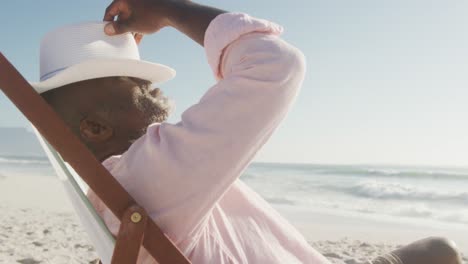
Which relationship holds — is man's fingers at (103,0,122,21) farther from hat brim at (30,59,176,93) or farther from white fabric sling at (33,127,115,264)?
white fabric sling at (33,127,115,264)

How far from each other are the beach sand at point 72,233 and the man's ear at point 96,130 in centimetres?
394

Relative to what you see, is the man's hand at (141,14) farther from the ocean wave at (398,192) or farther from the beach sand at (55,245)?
the ocean wave at (398,192)

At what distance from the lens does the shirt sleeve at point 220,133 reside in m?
1.19

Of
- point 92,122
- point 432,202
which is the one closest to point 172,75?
point 92,122

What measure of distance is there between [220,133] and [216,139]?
17mm

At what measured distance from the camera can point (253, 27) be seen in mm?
1268

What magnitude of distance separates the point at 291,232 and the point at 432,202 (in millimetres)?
13825

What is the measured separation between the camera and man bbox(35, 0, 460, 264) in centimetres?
119

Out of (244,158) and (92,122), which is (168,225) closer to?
(244,158)

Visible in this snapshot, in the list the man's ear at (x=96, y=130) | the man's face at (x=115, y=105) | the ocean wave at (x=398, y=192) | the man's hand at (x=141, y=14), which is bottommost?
the ocean wave at (x=398, y=192)

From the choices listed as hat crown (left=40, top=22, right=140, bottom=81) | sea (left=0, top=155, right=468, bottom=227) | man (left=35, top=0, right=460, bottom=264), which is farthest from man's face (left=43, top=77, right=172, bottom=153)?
sea (left=0, top=155, right=468, bottom=227)

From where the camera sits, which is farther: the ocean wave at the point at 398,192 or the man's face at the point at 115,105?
the ocean wave at the point at 398,192

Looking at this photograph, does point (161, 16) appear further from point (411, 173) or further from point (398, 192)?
point (411, 173)

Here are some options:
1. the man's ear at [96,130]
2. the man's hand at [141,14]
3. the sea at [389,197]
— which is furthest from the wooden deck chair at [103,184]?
the sea at [389,197]
